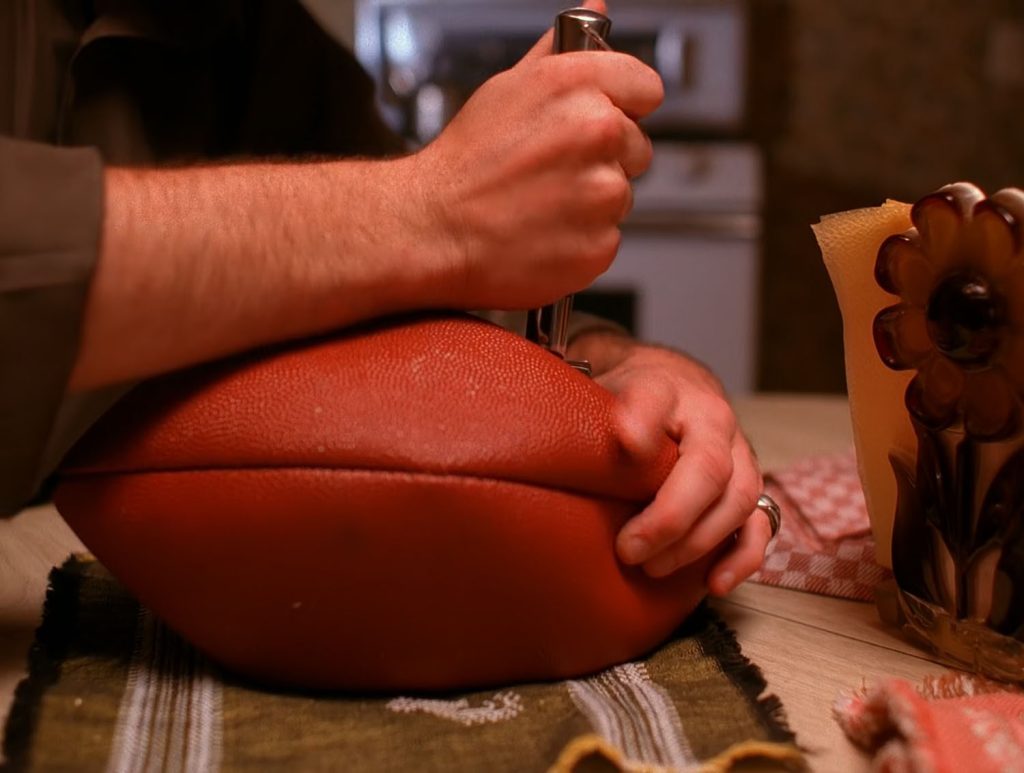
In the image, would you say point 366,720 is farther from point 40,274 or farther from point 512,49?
point 512,49

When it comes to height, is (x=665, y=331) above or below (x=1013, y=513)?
below

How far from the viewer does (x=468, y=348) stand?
0.67m

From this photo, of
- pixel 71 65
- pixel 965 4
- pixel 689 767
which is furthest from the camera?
pixel 965 4

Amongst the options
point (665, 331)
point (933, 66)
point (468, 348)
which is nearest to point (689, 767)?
point (468, 348)

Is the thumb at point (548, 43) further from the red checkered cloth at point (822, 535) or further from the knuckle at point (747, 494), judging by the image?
the red checkered cloth at point (822, 535)

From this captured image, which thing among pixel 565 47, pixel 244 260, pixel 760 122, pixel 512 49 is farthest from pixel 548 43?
pixel 760 122

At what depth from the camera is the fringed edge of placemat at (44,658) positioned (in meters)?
0.57

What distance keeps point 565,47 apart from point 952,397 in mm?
335

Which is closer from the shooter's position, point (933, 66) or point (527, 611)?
point (527, 611)

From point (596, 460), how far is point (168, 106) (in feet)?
2.19

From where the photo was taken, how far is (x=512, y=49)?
8.71ft

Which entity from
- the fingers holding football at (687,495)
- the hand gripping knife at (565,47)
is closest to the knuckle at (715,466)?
the fingers holding football at (687,495)

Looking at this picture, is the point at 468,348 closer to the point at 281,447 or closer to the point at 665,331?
the point at 281,447

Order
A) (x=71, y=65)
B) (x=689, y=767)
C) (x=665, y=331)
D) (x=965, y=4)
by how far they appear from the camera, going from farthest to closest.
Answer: (x=965, y=4)
(x=665, y=331)
(x=71, y=65)
(x=689, y=767)
